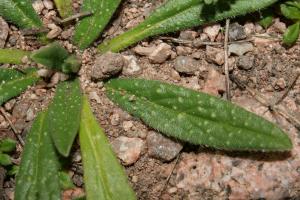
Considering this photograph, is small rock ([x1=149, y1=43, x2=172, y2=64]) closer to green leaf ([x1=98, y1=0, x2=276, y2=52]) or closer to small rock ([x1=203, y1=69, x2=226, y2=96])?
green leaf ([x1=98, y1=0, x2=276, y2=52])

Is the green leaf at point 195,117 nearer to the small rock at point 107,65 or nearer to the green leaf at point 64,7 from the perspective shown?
the small rock at point 107,65

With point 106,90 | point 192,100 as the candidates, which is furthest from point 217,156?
point 106,90

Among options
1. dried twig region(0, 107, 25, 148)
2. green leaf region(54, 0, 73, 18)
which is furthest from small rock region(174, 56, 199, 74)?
dried twig region(0, 107, 25, 148)

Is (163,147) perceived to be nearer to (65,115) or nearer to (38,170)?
(65,115)

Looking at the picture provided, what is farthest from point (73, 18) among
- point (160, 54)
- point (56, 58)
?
point (160, 54)

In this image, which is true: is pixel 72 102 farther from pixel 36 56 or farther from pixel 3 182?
pixel 3 182
